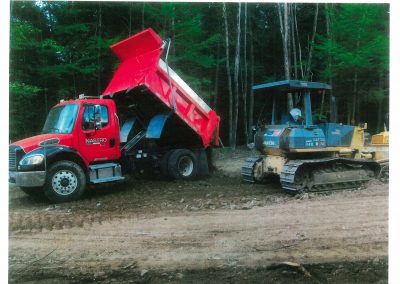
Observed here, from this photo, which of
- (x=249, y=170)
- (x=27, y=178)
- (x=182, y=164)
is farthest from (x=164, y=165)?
(x=27, y=178)

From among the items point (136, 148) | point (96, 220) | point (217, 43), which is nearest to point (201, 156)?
point (136, 148)

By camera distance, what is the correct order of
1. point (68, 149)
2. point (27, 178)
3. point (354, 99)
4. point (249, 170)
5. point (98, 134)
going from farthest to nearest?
point (249, 170) → point (98, 134) → point (354, 99) → point (68, 149) → point (27, 178)

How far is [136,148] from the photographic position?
30.6 feet

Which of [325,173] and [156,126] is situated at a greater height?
[156,126]

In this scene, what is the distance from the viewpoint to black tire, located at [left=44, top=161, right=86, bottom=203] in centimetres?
705

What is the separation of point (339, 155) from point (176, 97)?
3827mm

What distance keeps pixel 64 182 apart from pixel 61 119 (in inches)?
54.7

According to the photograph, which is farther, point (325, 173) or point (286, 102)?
point (286, 102)

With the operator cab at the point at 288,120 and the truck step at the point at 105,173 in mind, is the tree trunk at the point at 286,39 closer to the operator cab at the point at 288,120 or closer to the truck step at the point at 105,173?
the operator cab at the point at 288,120

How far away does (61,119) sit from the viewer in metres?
7.86

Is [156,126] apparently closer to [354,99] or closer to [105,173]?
[105,173]

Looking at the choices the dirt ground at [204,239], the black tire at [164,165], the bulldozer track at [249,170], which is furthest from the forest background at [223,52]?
the black tire at [164,165]

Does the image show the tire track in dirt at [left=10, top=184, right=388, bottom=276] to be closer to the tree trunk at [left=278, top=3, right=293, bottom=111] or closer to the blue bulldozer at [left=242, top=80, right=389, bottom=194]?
the blue bulldozer at [left=242, top=80, right=389, bottom=194]

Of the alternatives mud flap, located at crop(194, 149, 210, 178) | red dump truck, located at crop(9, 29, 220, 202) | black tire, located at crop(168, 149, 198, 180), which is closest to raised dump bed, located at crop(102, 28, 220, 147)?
red dump truck, located at crop(9, 29, 220, 202)
